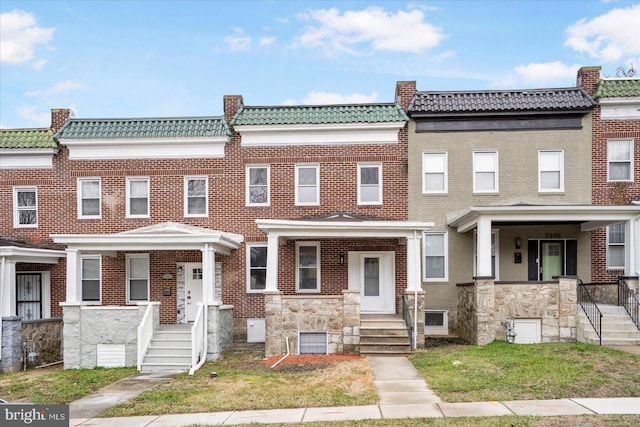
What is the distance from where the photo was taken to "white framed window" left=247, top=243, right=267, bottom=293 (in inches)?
770

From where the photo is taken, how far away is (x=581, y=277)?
61.9 feet

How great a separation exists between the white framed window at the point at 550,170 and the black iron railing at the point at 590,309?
347cm

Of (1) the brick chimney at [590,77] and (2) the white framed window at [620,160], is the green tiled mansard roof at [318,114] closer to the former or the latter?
(1) the brick chimney at [590,77]

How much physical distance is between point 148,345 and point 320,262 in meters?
5.88

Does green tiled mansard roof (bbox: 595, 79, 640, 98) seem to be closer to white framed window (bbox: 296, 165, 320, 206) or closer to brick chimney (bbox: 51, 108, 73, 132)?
white framed window (bbox: 296, 165, 320, 206)

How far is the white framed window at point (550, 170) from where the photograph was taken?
754 inches

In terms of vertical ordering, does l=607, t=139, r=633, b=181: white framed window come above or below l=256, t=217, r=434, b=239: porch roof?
above

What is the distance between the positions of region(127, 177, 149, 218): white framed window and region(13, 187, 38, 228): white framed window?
309 cm

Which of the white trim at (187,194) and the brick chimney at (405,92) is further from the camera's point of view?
the white trim at (187,194)

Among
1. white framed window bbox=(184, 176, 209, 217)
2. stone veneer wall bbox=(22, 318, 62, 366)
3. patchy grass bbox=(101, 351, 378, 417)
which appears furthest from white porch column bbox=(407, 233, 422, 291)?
stone veneer wall bbox=(22, 318, 62, 366)

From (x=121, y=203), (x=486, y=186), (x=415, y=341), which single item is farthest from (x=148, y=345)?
(x=486, y=186)

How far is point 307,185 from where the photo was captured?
64.8 ft

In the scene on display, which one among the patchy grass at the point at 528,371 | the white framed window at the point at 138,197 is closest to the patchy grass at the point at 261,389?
the patchy grass at the point at 528,371

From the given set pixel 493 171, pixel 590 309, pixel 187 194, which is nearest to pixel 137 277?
pixel 187 194
